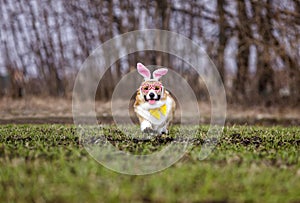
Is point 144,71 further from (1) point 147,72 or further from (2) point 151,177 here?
(2) point 151,177

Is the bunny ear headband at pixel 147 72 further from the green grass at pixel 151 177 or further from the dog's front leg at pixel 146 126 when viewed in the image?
the green grass at pixel 151 177

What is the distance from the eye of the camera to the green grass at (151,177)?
2336 mm

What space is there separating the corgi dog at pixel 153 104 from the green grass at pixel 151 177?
0.63m

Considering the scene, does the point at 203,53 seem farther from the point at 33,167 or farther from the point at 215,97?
the point at 33,167

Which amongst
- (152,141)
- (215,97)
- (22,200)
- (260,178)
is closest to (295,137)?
(152,141)

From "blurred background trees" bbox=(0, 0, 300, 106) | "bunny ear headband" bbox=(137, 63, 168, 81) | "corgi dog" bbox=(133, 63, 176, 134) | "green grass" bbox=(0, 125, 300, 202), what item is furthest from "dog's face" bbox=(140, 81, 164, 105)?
"blurred background trees" bbox=(0, 0, 300, 106)

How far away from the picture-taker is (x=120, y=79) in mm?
12508

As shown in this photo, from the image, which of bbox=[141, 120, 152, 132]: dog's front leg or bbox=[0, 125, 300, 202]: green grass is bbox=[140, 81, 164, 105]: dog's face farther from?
bbox=[0, 125, 300, 202]: green grass

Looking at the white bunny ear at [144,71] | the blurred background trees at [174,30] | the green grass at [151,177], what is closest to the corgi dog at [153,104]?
the white bunny ear at [144,71]

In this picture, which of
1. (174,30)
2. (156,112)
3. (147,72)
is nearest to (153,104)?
(156,112)

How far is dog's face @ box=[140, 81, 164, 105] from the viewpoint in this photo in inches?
183

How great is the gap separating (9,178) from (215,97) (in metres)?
9.24

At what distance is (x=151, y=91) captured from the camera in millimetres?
4645

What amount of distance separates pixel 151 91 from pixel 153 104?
0.52ft
